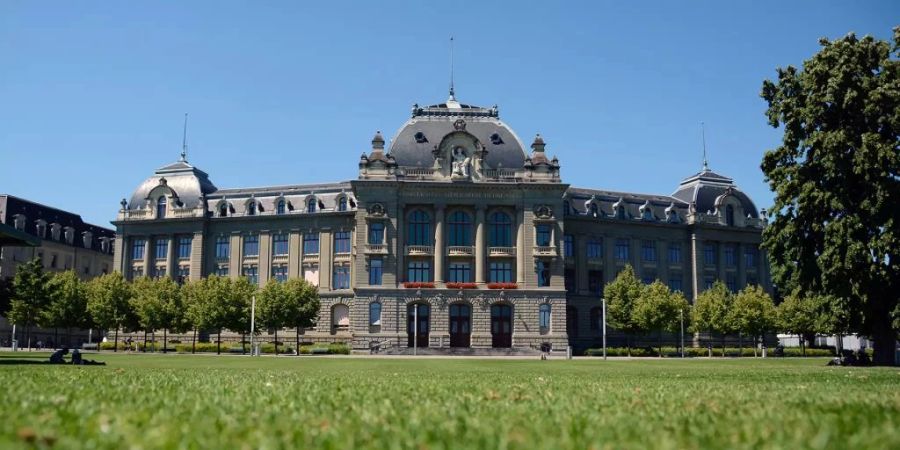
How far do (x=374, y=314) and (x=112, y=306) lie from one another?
95.2ft

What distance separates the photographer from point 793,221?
36344 millimetres

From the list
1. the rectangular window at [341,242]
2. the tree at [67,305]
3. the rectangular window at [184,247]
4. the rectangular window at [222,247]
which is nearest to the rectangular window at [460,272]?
the rectangular window at [341,242]

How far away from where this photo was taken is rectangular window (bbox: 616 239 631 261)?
318 feet

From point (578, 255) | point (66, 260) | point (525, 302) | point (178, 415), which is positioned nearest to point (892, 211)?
point (178, 415)

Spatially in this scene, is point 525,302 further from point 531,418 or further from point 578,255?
point 531,418

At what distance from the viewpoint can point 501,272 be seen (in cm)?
8294

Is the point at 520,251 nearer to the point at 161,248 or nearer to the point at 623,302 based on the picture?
the point at 623,302

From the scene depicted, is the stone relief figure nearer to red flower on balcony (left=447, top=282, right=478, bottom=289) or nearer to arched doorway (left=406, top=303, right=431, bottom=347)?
red flower on balcony (left=447, top=282, right=478, bottom=289)

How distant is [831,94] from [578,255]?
60.3 m

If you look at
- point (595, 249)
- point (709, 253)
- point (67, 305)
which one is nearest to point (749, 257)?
point (709, 253)

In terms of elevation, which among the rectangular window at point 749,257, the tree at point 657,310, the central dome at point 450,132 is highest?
the central dome at point 450,132

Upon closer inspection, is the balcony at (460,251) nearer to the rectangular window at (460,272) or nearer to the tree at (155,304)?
the rectangular window at (460,272)

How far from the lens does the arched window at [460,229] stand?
82.8 meters

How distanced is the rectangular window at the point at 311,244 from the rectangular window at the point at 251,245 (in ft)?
21.5
